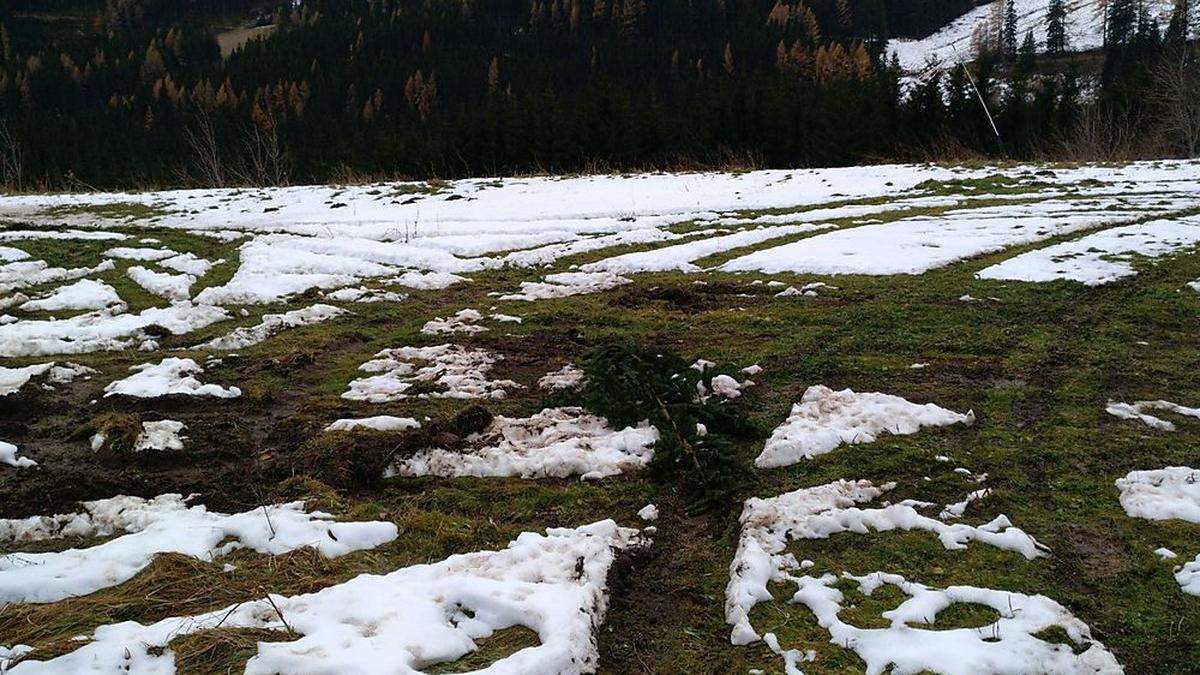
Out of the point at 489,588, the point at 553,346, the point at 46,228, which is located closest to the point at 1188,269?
the point at 553,346

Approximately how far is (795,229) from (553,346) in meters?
5.96

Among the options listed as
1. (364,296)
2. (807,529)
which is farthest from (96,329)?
(807,529)

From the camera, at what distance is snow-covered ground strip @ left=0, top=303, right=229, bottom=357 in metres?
6.37

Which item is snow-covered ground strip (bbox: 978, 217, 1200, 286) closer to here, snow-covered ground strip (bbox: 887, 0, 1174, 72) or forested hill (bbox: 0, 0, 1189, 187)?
forested hill (bbox: 0, 0, 1189, 187)

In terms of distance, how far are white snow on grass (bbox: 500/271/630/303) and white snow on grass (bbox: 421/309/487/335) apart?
793 millimetres

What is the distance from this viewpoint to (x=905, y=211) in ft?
38.4

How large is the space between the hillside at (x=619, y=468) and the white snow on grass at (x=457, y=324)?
0.04 meters

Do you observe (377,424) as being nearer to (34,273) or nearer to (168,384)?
(168,384)

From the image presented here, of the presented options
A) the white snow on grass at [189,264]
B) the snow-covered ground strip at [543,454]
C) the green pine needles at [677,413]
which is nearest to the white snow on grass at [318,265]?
the white snow on grass at [189,264]

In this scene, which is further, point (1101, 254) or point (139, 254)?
point (139, 254)

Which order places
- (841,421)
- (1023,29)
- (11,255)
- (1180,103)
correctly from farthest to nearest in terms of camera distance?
(1023,29), (1180,103), (11,255), (841,421)

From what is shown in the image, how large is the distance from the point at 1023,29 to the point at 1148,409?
12708 cm

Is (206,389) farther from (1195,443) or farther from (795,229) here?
(795,229)

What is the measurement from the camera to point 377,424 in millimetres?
4566
